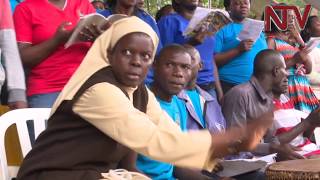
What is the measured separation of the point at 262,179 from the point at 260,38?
203 cm

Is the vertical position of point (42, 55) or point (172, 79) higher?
point (42, 55)

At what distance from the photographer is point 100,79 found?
2.57m

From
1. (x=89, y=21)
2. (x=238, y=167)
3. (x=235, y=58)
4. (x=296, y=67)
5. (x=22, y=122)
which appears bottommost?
(x=296, y=67)

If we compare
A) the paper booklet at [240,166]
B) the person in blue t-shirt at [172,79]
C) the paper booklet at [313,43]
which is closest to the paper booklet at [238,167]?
the paper booklet at [240,166]

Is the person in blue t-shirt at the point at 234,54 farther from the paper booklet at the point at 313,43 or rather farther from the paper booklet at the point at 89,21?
the paper booklet at the point at 89,21

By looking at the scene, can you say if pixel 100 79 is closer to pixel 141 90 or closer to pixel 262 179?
pixel 141 90

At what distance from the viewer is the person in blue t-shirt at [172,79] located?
12.2ft

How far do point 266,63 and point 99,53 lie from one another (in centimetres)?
241

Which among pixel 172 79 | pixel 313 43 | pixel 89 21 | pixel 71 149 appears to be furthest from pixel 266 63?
pixel 71 149

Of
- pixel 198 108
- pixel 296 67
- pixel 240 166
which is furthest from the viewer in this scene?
pixel 296 67

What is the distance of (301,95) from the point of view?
5898mm

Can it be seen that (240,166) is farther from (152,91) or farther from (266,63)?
(266,63)

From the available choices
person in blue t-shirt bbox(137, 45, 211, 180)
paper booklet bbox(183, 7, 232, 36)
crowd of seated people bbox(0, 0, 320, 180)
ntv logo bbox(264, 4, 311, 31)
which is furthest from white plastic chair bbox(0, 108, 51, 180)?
ntv logo bbox(264, 4, 311, 31)

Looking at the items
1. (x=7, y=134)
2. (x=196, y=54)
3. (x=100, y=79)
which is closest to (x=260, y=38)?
(x=196, y=54)
